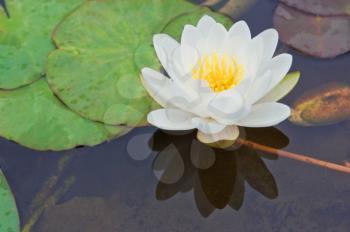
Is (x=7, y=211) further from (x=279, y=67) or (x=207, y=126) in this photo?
(x=279, y=67)

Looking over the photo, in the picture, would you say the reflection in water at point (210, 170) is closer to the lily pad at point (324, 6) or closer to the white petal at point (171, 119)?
the white petal at point (171, 119)

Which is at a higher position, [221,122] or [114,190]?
[221,122]

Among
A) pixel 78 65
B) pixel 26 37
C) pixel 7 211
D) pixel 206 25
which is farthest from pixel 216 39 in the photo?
pixel 7 211

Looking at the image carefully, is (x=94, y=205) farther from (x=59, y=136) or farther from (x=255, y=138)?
(x=255, y=138)

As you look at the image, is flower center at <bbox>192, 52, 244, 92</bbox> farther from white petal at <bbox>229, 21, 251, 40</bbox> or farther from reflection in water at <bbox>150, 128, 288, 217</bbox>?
reflection in water at <bbox>150, 128, 288, 217</bbox>

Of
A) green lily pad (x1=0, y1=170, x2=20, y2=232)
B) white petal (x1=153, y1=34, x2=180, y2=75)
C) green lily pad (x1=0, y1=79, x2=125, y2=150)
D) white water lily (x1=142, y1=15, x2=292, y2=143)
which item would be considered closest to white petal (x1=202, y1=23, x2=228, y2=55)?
white water lily (x1=142, y1=15, x2=292, y2=143)

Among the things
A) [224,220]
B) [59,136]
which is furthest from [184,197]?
[59,136]
